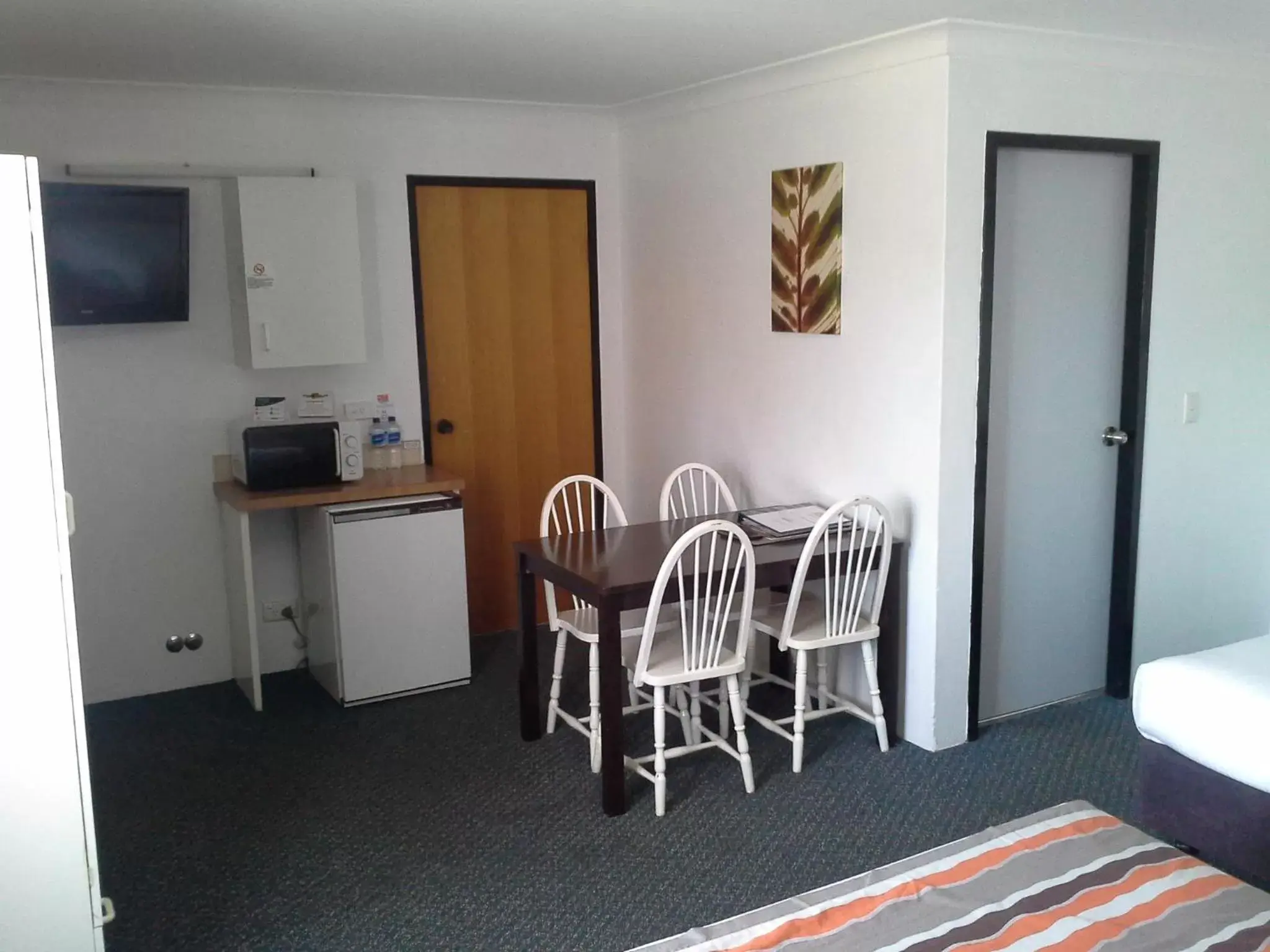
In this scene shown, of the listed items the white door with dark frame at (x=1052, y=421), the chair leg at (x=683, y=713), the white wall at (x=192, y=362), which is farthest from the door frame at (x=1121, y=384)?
the white wall at (x=192, y=362)

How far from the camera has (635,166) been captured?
498cm

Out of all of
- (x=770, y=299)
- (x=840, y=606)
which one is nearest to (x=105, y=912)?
(x=840, y=606)

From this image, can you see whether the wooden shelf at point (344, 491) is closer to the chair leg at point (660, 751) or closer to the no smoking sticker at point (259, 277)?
the no smoking sticker at point (259, 277)

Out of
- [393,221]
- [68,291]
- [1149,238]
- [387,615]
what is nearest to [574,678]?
[387,615]

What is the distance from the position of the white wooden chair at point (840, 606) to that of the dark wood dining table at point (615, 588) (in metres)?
0.06

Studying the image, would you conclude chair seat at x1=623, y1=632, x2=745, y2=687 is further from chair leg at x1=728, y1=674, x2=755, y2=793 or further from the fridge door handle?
the fridge door handle

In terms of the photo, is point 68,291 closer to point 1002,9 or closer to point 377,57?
point 377,57

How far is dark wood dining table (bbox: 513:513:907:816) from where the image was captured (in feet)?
10.7

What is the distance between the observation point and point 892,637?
12.3 ft

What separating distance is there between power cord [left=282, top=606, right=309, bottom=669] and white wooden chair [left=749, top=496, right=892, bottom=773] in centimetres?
195

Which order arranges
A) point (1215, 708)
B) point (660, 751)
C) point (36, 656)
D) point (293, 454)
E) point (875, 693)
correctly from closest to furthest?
1. point (36, 656)
2. point (1215, 708)
3. point (660, 751)
4. point (875, 693)
5. point (293, 454)

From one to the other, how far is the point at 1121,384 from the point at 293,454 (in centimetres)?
302

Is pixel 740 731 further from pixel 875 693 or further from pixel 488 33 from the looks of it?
pixel 488 33

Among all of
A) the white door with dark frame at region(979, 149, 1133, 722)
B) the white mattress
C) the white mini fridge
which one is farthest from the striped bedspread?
the white mini fridge
